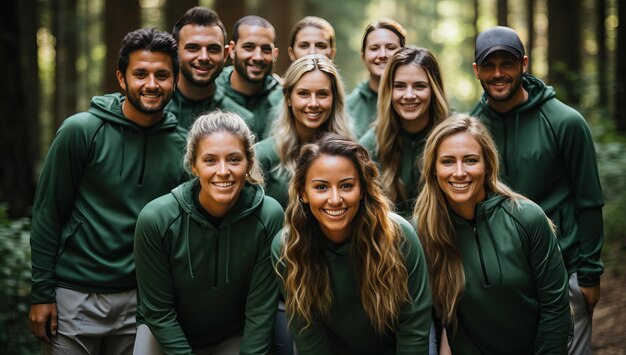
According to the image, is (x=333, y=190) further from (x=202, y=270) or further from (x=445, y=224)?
(x=202, y=270)

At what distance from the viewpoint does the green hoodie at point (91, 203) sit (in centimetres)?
496

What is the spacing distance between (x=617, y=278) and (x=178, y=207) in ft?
22.3

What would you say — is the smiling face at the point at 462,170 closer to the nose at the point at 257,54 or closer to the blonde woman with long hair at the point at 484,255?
the blonde woman with long hair at the point at 484,255

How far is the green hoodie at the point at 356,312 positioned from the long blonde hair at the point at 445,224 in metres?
0.23

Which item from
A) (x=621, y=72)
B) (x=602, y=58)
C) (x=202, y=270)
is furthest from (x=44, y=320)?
(x=602, y=58)

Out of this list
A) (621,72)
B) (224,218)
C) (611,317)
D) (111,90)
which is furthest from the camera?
(621,72)

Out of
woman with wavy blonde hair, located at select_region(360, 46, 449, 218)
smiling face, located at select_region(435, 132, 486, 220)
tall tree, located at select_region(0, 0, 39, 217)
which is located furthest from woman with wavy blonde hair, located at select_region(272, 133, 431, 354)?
tall tree, located at select_region(0, 0, 39, 217)

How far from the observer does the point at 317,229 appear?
465 cm

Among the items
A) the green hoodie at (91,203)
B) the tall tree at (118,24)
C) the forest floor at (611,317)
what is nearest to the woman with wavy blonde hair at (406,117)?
the green hoodie at (91,203)

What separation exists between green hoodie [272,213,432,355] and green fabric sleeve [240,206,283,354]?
0.16 meters

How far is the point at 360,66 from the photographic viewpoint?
3853 centimetres

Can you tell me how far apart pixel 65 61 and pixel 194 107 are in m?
18.6

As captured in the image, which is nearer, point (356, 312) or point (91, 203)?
point (356, 312)

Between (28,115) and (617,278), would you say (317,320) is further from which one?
(617,278)
